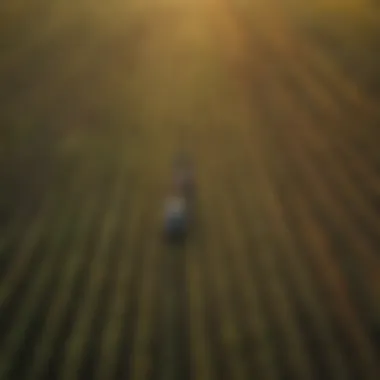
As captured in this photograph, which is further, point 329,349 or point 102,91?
point 102,91

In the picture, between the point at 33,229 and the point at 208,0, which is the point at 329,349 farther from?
the point at 208,0

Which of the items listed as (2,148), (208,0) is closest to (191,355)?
(2,148)

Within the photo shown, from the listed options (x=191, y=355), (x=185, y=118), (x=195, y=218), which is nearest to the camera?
(x=191, y=355)

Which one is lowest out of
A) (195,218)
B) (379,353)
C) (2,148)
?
(379,353)

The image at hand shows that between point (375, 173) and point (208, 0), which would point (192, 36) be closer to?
point (208, 0)

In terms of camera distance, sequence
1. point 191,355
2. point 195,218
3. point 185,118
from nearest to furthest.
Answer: point 191,355 → point 195,218 → point 185,118

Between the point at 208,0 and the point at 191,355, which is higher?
the point at 208,0
